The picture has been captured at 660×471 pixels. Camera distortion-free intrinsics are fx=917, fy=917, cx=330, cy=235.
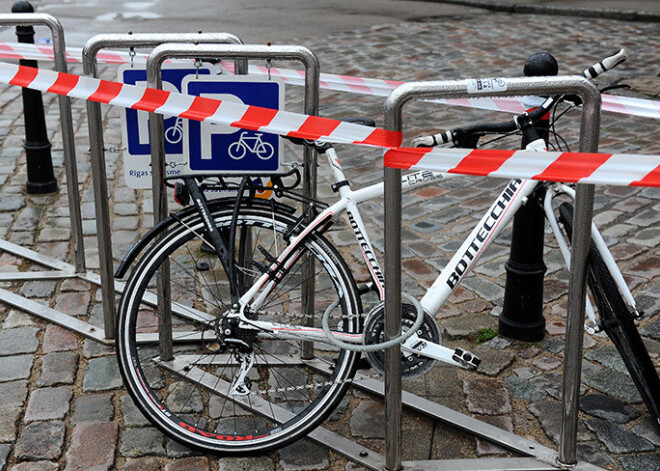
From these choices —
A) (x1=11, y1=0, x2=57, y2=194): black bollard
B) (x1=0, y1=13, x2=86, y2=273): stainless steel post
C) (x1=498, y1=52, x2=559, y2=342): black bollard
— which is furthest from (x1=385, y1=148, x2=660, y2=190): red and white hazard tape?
(x1=11, y1=0, x2=57, y2=194): black bollard

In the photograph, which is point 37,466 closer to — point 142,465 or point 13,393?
point 142,465

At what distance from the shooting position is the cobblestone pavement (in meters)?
3.45

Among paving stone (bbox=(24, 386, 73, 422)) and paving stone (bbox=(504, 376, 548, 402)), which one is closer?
paving stone (bbox=(24, 386, 73, 422))

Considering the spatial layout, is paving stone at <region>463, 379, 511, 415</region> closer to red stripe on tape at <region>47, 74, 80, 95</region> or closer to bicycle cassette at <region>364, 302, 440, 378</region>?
bicycle cassette at <region>364, 302, 440, 378</region>

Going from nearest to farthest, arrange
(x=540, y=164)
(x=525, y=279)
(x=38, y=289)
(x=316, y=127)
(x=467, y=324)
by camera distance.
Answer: (x=540, y=164)
(x=316, y=127)
(x=525, y=279)
(x=467, y=324)
(x=38, y=289)

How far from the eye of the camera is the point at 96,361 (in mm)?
4121

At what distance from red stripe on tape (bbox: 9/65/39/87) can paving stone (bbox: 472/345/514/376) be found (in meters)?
2.32

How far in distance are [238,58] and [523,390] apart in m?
1.80

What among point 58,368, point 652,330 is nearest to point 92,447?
point 58,368

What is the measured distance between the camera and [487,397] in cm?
380

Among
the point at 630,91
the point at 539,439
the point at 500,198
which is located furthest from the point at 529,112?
the point at 630,91

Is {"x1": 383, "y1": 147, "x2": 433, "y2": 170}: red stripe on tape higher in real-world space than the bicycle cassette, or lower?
higher

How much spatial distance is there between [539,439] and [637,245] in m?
2.13

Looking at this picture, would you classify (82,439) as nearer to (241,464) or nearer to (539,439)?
(241,464)
